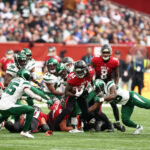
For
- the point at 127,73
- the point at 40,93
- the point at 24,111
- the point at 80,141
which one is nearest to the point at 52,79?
the point at 40,93

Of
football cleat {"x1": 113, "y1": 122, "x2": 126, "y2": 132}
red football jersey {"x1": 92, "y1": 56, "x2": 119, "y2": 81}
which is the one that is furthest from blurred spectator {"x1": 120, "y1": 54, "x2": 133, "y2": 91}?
Result: football cleat {"x1": 113, "y1": 122, "x2": 126, "y2": 132}

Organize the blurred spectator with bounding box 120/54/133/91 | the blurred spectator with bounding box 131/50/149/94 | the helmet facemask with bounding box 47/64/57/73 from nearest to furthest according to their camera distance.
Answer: the helmet facemask with bounding box 47/64/57/73
the blurred spectator with bounding box 131/50/149/94
the blurred spectator with bounding box 120/54/133/91

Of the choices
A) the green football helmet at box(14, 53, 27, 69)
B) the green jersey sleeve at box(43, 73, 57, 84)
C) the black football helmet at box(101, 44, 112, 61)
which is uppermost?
the black football helmet at box(101, 44, 112, 61)

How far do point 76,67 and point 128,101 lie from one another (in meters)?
1.08

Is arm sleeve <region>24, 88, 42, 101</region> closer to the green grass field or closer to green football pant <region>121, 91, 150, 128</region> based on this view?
the green grass field

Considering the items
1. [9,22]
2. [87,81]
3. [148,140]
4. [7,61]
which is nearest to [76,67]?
[87,81]

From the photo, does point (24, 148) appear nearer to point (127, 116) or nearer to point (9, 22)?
point (127, 116)

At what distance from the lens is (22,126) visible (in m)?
9.56

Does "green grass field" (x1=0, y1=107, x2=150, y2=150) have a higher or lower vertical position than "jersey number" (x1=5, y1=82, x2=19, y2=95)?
lower

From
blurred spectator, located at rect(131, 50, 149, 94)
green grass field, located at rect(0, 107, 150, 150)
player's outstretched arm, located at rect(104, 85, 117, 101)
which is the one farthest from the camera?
blurred spectator, located at rect(131, 50, 149, 94)

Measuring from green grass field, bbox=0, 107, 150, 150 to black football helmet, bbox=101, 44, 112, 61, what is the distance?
5.53ft

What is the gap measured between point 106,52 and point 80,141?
9.46 feet

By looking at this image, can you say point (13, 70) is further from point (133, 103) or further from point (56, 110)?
point (133, 103)

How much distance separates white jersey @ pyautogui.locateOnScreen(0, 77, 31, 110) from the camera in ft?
Answer: 28.5
